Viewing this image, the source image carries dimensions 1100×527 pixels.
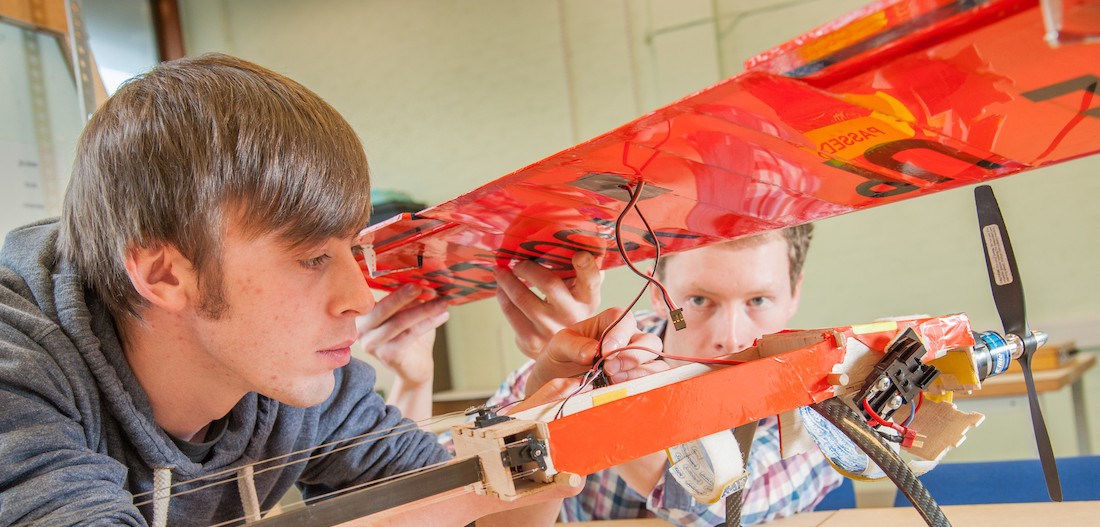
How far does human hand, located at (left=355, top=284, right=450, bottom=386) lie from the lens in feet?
4.69

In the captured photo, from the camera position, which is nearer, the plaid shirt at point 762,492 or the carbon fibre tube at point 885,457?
the carbon fibre tube at point 885,457

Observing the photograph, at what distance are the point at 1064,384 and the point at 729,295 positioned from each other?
1804 millimetres

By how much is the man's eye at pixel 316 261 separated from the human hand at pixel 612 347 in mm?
363

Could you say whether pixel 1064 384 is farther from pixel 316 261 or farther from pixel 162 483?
pixel 162 483

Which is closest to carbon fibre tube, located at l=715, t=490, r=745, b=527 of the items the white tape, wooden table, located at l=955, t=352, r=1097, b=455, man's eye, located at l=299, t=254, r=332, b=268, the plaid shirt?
the white tape

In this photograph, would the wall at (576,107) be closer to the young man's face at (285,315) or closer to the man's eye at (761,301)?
the man's eye at (761,301)

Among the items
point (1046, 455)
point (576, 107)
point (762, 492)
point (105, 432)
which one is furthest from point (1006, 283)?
point (576, 107)

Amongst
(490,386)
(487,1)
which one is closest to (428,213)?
(490,386)

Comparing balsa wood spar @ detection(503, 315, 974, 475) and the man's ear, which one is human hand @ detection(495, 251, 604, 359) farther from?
the man's ear

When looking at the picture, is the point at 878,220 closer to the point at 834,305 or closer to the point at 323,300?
the point at 834,305

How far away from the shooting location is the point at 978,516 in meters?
1.24

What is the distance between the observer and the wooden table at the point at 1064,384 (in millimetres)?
2678

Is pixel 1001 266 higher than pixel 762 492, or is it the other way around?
pixel 1001 266

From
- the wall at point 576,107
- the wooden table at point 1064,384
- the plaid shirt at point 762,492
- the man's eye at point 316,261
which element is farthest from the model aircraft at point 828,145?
the wall at point 576,107
